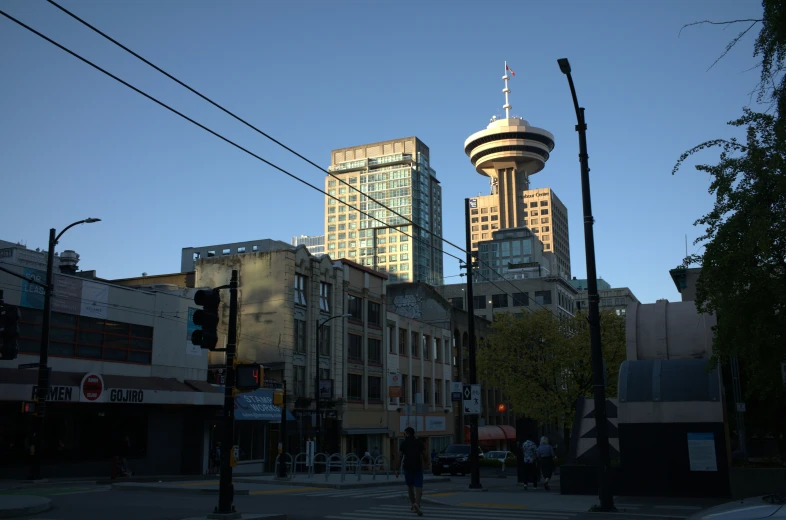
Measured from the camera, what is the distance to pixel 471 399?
24578 mm

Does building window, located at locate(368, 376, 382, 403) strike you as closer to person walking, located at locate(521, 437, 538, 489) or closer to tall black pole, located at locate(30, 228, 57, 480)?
person walking, located at locate(521, 437, 538, 489)

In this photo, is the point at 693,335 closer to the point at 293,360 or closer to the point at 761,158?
the point at 761,158

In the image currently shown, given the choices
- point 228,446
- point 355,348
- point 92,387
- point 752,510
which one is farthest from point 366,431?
point 752,510

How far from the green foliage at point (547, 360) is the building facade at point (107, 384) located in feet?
61.2

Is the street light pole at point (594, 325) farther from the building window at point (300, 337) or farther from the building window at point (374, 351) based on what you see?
the building window at point (374, 351)

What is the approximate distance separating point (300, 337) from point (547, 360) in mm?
16466

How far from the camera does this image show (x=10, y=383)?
28875mm

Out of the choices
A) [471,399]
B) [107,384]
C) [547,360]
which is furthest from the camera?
[547,360]

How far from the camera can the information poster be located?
1905cm

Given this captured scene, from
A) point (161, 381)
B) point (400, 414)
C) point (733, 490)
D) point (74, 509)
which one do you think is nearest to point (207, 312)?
point (74, 509)

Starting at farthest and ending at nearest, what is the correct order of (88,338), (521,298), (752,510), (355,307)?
(521,298) → (355,307) → (88,338) → (752,510)

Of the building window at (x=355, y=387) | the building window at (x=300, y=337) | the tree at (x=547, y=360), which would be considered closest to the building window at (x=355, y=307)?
the building window at (x=355, y=387)

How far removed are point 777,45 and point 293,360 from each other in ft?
131

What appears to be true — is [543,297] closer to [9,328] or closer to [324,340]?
[324,340]
